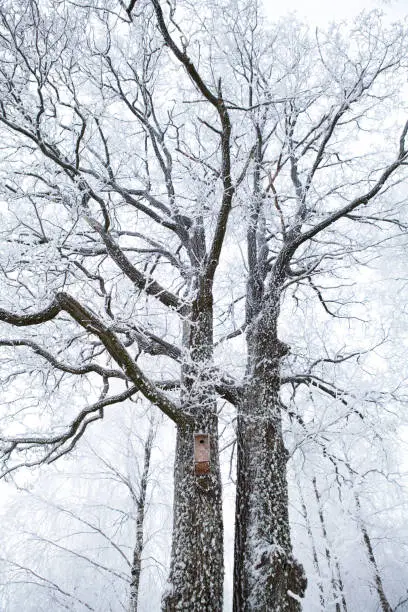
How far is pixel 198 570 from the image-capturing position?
2904 millimetres

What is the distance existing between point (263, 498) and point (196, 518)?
0.69 metres

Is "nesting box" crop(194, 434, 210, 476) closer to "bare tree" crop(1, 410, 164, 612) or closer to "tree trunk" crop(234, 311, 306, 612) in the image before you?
"tree trunk" crop(234, 311, 306, 612)

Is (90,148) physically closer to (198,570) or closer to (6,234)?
(6,234)

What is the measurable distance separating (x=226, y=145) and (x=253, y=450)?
2906 mm

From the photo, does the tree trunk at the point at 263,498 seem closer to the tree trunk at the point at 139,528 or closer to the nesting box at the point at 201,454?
the nesting box at the point at 201,454

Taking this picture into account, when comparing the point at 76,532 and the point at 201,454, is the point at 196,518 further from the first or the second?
the point at 76,532

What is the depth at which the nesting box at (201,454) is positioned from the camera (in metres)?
3.31

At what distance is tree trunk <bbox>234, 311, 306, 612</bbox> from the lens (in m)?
3.04

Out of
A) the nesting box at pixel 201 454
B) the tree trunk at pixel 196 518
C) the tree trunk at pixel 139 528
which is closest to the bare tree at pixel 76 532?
the tree trunk at pixel 139 528

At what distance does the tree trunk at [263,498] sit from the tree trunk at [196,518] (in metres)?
0.32

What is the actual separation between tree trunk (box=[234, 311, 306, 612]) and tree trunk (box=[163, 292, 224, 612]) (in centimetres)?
32

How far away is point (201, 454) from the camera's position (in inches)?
131

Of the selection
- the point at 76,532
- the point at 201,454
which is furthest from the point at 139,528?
the point at 201,454

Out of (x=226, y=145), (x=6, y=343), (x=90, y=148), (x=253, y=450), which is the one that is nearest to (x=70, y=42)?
(x=90, y=148)
